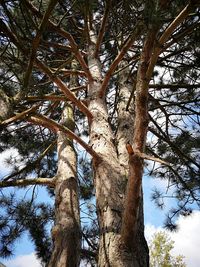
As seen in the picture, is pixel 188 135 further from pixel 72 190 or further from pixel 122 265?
pixel 122 265

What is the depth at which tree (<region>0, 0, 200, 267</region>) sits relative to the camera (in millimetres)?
1812

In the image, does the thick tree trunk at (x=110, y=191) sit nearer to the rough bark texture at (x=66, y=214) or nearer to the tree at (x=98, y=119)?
the tree at (x=98, y=119)

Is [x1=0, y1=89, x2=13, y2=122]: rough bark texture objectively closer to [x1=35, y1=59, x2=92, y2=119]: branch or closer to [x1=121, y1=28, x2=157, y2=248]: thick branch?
[x1=35, y1=59, x2=92, y2=119]: branch

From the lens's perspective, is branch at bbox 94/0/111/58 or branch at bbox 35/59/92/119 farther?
branch at bbox 94/0/111/58

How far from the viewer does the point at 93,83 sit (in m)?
3.70

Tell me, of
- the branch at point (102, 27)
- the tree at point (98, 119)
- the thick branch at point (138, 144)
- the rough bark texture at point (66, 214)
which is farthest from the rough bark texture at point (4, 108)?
the rough bark texture at point (66, 214)

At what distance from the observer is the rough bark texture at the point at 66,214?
277cm

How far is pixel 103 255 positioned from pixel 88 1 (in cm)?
147

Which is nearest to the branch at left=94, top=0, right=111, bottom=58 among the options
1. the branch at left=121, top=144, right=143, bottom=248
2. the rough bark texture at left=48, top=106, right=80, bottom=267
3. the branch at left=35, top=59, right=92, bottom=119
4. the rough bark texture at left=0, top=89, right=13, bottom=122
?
the branch at left=35, top=59, right=92, bottom=119

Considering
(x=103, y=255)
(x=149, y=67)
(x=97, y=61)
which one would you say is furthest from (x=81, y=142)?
(x=97, y=61)

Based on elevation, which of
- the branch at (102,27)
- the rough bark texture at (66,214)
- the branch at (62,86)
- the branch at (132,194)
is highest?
the branch at (102,27)

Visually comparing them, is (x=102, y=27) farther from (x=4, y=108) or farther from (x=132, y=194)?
(x=132, y=194)

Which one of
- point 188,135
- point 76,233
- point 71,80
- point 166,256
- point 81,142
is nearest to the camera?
point 81,142

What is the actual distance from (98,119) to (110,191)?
2.92 feet
